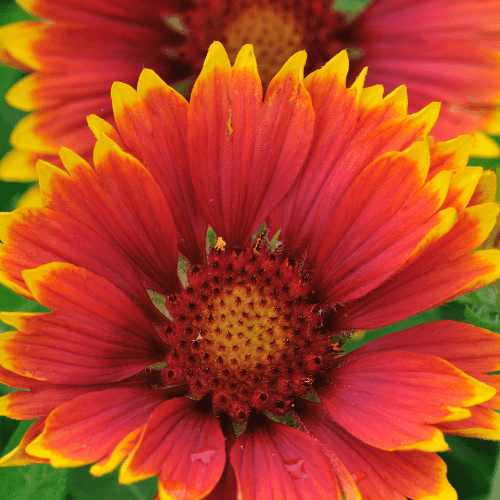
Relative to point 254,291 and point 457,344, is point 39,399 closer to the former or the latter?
point 254,291

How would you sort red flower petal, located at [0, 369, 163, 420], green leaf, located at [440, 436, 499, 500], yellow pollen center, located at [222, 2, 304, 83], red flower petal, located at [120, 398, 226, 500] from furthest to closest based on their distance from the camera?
yellow pollen center, located at [222, 2, 304, 83] → green leaf, located at [440, 436, 499, 500] → red flower petal, located at [0, 369, 163, 420] → red flower petal, located at [120, 398, 226, 500]

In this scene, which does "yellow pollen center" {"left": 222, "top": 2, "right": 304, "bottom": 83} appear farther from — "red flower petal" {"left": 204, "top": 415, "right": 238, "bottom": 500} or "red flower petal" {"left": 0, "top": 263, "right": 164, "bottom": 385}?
"red flower petal" {"left": 204, "top": 415, "right": 238, "bottom": 500}

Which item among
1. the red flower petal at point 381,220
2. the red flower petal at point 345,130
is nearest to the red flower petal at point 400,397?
the red flower petal at point 381,220

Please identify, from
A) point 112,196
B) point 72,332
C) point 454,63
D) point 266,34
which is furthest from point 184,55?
point 72,332

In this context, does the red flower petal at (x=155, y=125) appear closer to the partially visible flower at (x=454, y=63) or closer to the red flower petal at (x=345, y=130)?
the red flower petal at (x=345, y=130)

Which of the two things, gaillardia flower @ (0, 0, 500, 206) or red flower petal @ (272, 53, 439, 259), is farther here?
gaillardia flower @ (0, 0, 500, 206)

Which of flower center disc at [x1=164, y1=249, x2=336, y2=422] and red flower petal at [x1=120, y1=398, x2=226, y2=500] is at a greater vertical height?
flower center disc at [x1=164, y1=249, x2=336, y2=422]

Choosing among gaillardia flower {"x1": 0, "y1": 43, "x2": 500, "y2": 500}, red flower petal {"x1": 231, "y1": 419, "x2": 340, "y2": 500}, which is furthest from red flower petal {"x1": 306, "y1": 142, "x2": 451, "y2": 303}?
red flower petal {"x1": 231, "y1": 419, "x2": 340, "y2": 500}
